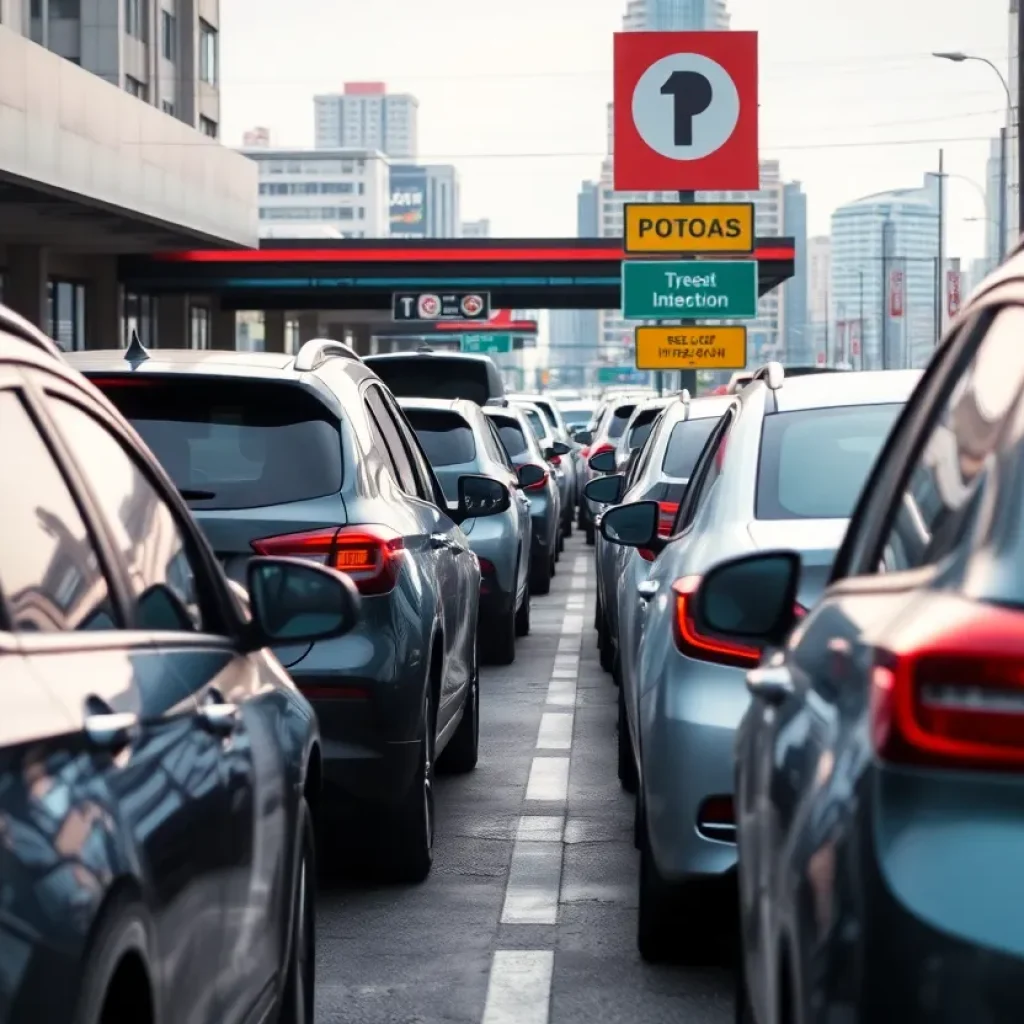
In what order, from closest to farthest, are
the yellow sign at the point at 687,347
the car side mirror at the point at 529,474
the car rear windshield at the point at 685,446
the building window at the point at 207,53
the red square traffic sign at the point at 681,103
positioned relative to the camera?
1. the car rear windshield at the point at 685,446
2. the car side mirror at the point at 529,474
3. the red square traffic sign at the point at 681,103
4. the yellow sign at the point at 687,347
5. the building window at the point at 207,53

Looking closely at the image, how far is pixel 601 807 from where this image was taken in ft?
29.5

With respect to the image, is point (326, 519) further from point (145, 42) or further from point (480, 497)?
point (145, 42)

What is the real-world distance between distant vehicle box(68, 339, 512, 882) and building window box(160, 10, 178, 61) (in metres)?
56.2

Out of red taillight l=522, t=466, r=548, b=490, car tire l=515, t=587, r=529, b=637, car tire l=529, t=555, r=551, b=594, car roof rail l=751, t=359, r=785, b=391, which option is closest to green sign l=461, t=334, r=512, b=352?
car tire l=529, t=555, r=551, b=594

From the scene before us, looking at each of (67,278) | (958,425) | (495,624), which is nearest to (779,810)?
(958,425)

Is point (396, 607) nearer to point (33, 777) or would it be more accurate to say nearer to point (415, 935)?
point (415, 935)

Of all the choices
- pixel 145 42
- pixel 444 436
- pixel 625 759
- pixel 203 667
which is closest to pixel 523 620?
pixel 444 436

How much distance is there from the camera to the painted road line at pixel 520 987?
576cm

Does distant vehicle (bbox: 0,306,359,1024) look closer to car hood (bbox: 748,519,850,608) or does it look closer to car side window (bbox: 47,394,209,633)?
car side window (bbox: 47,394,209,633)

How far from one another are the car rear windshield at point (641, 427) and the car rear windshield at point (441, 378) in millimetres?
3581

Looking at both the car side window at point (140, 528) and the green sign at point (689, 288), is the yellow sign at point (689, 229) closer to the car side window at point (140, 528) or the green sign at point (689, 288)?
the green sign at point (689, 288)

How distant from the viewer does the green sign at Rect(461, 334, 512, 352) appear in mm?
91887

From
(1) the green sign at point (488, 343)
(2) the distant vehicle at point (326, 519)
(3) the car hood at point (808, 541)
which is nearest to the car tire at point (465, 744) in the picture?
(2) the distant vehicle at point (326, 519)

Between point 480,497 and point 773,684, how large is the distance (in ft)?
21.7
